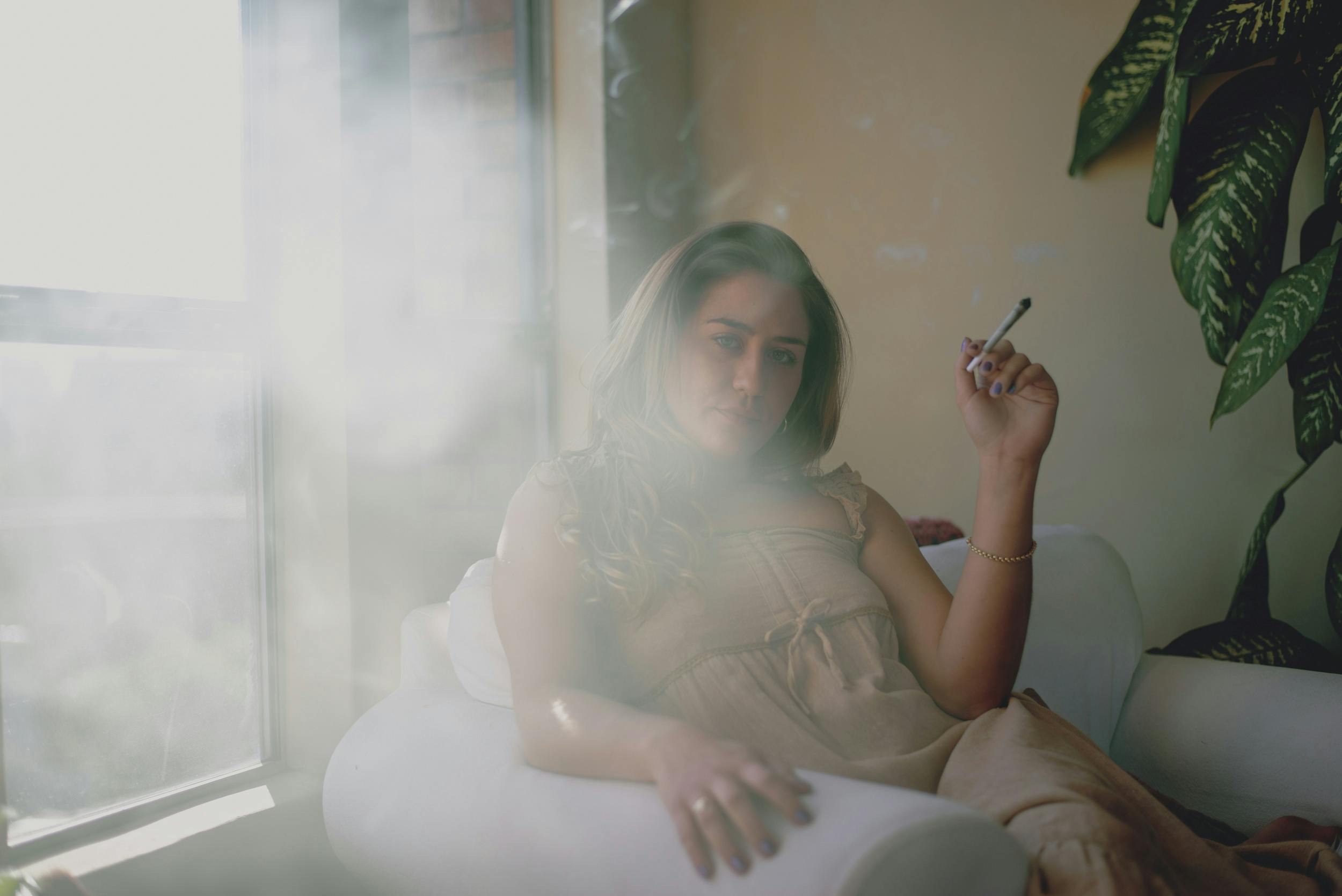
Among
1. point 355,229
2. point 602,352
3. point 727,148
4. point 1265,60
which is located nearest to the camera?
point 602,352

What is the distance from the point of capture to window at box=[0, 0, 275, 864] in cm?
94

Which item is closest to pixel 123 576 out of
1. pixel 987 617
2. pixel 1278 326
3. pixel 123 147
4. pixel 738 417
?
pixel 123 147

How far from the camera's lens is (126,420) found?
1.05 meters

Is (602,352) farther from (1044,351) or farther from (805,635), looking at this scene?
(1044,351)

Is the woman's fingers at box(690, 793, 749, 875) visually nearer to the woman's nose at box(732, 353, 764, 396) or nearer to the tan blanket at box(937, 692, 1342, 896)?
the tan blanket at box(937, 692, 1342, 896)

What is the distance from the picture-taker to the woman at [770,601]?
76cm

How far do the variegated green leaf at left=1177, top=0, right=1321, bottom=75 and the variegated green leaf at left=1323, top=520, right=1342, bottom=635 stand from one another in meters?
0.73

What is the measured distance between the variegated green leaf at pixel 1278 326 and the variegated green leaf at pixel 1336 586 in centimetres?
26

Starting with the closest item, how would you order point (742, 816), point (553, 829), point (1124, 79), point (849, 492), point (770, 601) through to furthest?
point (742, 816), point (553, 829), point (770, 601), point (849, 492), point (1124, 79)

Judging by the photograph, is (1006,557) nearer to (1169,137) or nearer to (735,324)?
(735,324)

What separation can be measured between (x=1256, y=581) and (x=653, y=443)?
1.05 m

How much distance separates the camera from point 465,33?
165cm

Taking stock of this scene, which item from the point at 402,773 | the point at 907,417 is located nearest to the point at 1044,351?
the point at 907,417

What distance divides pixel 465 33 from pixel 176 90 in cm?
68
